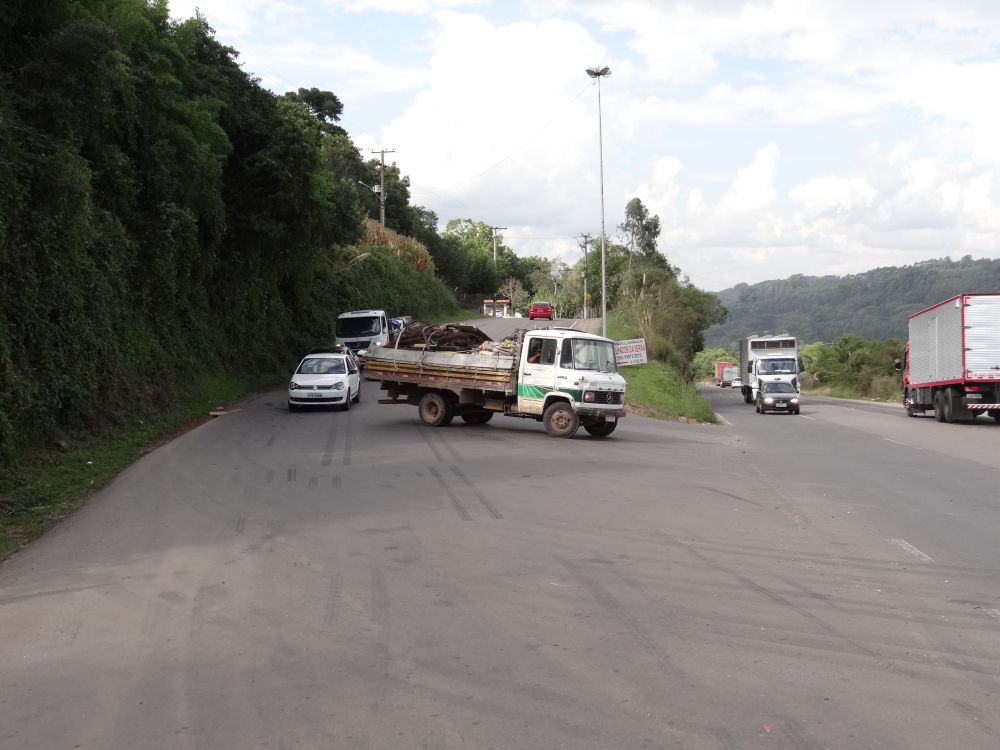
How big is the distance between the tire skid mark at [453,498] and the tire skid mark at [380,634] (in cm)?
290

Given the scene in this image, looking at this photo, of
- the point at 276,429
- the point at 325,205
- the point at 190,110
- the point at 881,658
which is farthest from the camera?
the point at 325,205

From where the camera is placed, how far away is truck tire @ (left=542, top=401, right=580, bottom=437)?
69.0 feet

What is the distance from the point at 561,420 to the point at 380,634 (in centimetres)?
1471

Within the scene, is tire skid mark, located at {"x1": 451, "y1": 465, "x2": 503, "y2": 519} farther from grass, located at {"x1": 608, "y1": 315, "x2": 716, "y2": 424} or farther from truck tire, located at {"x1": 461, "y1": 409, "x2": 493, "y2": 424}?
grass, located at {"x1": 608, "y1": 315, "x2": 716, "y2": 424}

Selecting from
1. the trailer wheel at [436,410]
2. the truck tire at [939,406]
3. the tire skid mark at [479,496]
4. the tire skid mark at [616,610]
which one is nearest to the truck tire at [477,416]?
the trailer wheel at [436,410]

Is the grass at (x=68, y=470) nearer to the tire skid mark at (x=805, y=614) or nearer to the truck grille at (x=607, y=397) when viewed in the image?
the tire skid mark at (x=805, y=614)

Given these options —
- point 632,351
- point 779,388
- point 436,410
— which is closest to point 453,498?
point 436,410

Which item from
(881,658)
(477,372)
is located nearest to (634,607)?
(881,658)

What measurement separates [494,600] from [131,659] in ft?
9.06

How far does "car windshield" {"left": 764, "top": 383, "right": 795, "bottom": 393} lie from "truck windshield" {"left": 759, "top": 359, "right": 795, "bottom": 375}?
800 centimetres

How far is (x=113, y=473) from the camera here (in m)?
15.5

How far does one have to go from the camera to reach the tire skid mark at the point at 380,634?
550cm

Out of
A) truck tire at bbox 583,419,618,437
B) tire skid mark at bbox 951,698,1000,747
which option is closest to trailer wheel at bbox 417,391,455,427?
truck tire at bbox 583,419,618,437

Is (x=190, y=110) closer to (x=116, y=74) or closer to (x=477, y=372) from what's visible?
(x=116, y=74)
